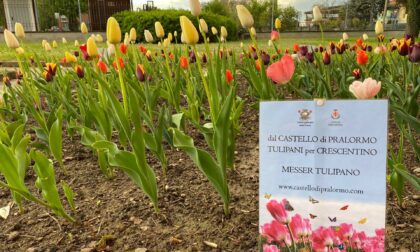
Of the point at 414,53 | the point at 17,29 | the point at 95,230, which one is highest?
the point at 17,29

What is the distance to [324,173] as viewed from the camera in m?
0.90

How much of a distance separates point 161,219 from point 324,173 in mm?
735

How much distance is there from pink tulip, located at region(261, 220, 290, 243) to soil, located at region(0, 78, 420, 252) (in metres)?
0.31

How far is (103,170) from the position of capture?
5.81ft

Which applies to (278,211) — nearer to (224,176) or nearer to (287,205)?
(287,205)

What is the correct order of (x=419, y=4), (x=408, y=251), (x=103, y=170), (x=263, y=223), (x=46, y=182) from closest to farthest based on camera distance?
(x=263, y=223) < (x=408, y=251) < (x=46, y=182) < (x=103, y=170) < (x=419, y=4)

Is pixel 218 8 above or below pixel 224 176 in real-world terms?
above

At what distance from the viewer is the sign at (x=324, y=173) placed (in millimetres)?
860

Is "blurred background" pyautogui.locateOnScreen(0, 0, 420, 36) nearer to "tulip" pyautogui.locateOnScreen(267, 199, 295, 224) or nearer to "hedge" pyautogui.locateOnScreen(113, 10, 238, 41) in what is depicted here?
"hedge" pyautogui.locateOnScreen(113, 10, 238, 41)

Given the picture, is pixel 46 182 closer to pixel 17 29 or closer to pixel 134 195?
pixel 134 195

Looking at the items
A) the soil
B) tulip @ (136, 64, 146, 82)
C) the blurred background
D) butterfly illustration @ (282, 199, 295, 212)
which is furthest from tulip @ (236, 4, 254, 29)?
the blurred background

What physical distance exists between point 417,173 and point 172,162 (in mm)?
1103

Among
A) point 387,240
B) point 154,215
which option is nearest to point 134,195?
point 154,215

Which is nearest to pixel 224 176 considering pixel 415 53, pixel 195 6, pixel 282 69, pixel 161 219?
pixel 161 219
